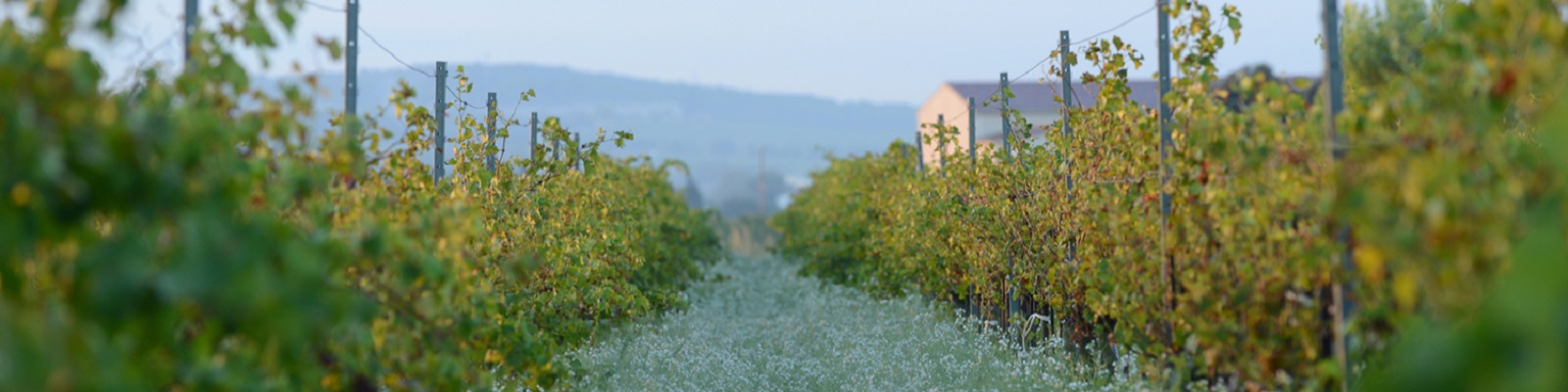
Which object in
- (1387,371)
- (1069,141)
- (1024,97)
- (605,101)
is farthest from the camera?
(605,101)

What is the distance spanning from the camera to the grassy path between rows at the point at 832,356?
862 cm

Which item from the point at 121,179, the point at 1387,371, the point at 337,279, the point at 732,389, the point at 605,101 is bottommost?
the point at 732,389

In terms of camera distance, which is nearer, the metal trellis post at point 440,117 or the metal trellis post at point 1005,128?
the metal trellis post at point 440,117

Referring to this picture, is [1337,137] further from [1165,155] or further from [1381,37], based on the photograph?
[1381,37]

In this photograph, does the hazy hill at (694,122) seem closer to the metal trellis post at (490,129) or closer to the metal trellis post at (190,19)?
the metal trellis post at (490,129)

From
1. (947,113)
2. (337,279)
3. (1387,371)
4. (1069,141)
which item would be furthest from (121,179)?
(947,113)

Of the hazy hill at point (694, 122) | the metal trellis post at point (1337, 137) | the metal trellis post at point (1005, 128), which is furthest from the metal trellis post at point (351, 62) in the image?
the hazy hill at point (694, 122)

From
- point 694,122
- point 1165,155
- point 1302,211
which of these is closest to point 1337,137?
point 1302,211

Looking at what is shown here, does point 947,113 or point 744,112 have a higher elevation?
point 744,112

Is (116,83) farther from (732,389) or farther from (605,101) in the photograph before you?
(605,101)

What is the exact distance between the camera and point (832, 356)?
433 inches

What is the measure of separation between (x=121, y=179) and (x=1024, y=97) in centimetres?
5819

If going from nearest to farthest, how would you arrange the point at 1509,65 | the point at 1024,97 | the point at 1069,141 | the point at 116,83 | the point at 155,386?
the point at 155,386 → the point at 1509,65 → the point at 116,83 → the point at 1069,141 → the point at 1024,97

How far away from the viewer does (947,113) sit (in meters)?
55.3
